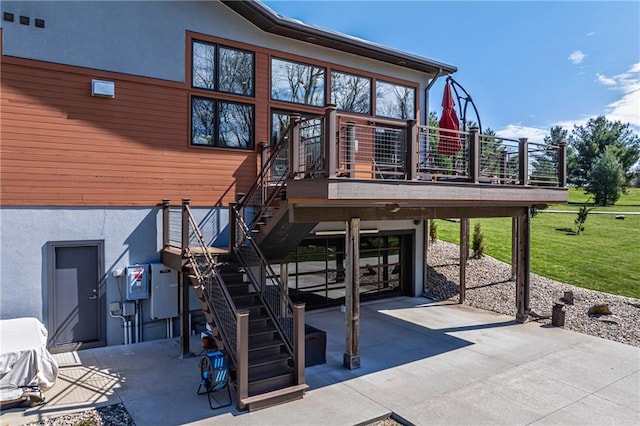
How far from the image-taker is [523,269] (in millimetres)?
10445

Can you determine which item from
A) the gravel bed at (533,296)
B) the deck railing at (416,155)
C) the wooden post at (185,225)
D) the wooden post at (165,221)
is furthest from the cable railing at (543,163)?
the wooden post at (165,221)

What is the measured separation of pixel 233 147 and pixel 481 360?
22.2 ft

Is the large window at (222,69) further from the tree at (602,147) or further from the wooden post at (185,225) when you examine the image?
the tree at (602,147)

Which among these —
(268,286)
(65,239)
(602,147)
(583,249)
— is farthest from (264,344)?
(602,147)

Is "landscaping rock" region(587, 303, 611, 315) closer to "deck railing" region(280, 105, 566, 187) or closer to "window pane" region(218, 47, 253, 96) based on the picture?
"deck railing" region(280, 105, 566, 187)

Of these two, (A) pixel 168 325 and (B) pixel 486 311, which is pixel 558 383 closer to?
(B) pixel 486 311

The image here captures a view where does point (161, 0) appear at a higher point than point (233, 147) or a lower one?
higher

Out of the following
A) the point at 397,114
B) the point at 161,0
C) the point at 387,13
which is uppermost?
the point at 387,13

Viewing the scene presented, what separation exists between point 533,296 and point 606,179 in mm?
27679

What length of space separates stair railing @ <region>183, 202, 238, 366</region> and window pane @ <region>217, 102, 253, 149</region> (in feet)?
7.96

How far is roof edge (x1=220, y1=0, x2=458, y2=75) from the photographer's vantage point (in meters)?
9.20

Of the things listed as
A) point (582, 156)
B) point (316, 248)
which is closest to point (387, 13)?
point (316, 248)

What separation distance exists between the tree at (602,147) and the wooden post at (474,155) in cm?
4171

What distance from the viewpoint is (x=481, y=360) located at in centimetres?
780
